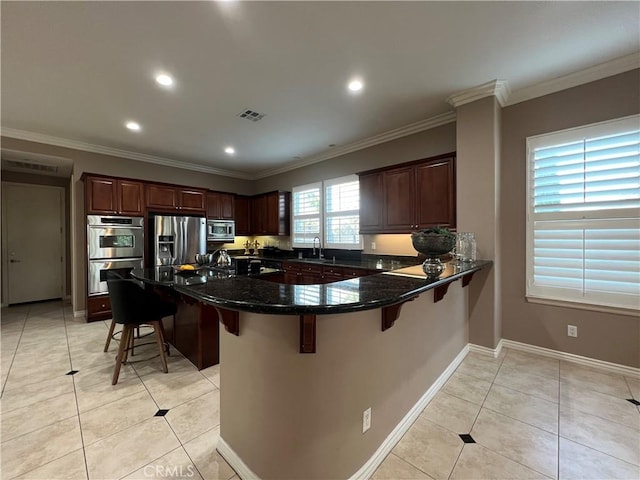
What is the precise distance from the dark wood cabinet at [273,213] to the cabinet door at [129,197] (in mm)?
2379

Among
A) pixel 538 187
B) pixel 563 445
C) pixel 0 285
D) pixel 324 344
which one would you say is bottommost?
pixel 563 445

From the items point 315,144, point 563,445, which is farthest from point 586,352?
point 315,144

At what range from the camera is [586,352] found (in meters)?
2.67

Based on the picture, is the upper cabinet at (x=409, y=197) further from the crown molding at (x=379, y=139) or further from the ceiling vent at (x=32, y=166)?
the ceiling vent at (x=32, y=166)

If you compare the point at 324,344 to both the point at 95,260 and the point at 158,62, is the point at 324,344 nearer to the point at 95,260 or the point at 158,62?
the point at 158,62

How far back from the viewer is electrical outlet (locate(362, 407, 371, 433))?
1419mm

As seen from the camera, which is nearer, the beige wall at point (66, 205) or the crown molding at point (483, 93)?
the crown molding at point (483, 93)

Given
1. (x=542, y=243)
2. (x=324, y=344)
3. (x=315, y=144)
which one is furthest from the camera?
(x=315, y=144)

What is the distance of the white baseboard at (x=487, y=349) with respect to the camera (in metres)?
2.88

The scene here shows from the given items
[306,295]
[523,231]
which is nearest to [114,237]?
[306,295]

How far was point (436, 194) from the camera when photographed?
3443 mm

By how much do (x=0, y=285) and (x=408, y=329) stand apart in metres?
7.42

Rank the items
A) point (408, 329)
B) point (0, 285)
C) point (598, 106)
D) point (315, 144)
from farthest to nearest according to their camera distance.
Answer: point (0, 285) < point (315, 144) < point (598, 106) < point (408, 329)

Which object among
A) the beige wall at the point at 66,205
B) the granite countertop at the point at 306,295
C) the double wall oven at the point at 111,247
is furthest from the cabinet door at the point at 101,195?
the granite countertop at the point at 306,295
